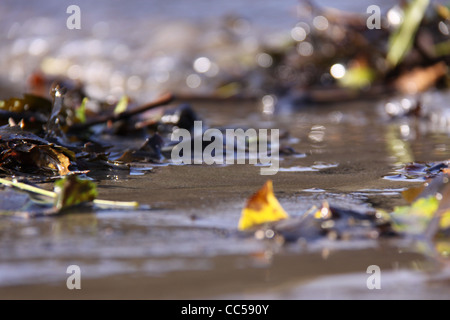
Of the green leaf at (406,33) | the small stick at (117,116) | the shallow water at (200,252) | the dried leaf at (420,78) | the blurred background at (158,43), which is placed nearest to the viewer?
the shallow water at (200,252)

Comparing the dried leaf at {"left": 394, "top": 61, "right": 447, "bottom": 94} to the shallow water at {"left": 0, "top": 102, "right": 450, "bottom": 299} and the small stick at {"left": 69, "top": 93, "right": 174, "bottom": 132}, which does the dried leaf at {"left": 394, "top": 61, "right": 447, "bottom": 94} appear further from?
the shallow water at {"left": 0, "top": 102, "right": 450, "bottom": 299}

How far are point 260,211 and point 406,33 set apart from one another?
10.2 feet

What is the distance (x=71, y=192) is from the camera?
153 cm

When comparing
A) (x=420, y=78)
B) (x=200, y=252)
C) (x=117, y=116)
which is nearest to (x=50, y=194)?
(x=200, y=252)

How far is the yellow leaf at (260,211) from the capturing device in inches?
55.7

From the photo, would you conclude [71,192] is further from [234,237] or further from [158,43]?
[158,43]

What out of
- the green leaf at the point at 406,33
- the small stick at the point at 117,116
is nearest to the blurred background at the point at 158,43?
the green leaf at the point at 406,33

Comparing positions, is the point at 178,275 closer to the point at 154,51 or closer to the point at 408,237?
→ the point at 408,237

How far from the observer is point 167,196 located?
1.75 m

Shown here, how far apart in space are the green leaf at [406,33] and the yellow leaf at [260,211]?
2910mm

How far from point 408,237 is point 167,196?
0.67 m

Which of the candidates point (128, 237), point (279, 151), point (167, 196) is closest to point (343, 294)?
point (128, 237)

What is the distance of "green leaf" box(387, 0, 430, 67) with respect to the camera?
13.0 feet

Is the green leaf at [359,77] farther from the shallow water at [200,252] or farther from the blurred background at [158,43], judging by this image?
the shallow water at [200,252]
